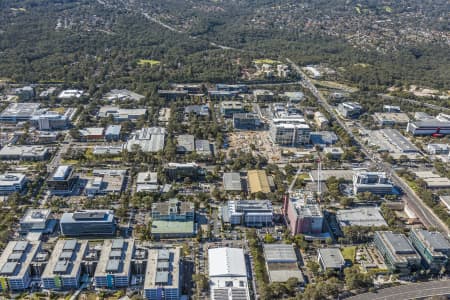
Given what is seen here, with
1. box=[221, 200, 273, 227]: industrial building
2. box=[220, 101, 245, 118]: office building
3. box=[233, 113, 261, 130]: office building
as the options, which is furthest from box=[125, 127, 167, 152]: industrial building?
box=[221, 200, 273, 227]: industrial building

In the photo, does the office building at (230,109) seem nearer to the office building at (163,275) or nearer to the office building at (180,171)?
the office building at (180,171)

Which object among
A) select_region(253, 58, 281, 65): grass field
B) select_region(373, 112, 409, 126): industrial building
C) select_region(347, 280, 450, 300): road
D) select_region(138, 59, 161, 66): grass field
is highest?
select_region(253, 58, 281, 65): grass field

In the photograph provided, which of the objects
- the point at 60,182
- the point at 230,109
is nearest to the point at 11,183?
the point at 60,182

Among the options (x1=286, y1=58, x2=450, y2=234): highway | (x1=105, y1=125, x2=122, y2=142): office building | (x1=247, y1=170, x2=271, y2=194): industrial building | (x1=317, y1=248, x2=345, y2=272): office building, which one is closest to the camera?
(x1=317, y1=248, x2=345, y2=272): office building

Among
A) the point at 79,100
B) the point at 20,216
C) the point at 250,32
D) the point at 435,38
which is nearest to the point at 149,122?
the point at 79,100

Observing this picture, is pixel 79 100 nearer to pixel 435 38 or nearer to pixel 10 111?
Answer: pixel 10 111

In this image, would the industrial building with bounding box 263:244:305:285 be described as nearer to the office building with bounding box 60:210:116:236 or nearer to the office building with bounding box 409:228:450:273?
the office building with bounding box 409:228:450:273
